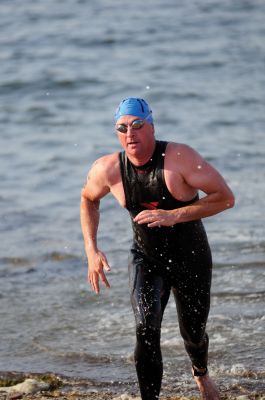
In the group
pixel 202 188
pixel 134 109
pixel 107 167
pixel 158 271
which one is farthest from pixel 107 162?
pixel 158 271

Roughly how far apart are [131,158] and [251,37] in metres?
18.7

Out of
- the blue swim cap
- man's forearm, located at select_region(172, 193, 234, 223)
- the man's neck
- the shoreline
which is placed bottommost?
the shoreline

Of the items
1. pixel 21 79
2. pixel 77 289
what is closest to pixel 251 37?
pixel 21 79

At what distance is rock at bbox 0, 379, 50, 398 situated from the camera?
25.1 feet

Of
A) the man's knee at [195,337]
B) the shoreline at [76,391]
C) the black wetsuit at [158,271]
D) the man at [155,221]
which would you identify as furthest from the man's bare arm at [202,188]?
the shoreline at [76,391]

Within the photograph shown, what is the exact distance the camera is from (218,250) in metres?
11.5

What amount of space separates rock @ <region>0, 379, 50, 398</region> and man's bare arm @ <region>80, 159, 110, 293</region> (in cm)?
135

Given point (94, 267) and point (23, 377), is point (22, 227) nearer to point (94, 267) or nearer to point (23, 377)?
point (23, 377)

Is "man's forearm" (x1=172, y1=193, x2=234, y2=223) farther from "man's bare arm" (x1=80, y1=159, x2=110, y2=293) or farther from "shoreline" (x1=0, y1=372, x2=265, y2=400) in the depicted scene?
"shoreline" (x1=0, y1=372, x2=265, y2=400)

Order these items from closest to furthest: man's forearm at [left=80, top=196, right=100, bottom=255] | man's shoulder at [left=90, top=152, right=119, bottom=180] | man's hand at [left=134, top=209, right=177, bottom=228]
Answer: man's hand at [left=134, top=209, right=177, bottom=228] < man's shoulder at [left=90, top=152, right=119, bottom=180] < man's forearm at [left=80, top=196, right=100, bottom=255]

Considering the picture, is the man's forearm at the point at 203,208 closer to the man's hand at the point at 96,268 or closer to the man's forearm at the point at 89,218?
the man's hand at the point at 96,268

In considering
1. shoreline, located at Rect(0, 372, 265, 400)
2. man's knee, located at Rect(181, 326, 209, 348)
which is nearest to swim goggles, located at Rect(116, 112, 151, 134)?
man's knee, located at Rect(181, 326, 209, 348)

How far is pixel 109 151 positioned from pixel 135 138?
32.1ft

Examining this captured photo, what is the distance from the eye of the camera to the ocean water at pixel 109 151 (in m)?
8.80
